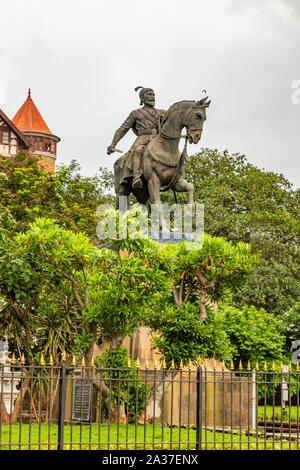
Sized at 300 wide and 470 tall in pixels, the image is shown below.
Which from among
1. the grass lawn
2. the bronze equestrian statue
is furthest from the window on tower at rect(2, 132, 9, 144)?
the grass lawn

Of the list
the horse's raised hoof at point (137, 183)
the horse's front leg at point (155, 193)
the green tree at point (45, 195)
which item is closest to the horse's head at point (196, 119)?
the horse's front leg at point (155, 193)

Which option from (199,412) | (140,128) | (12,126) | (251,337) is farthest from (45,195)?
(12,126)

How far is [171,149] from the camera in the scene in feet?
47.1

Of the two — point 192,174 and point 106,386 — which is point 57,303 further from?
point 192,174

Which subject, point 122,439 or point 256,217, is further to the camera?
point 256,217

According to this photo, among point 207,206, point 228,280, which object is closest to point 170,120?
point 228,280

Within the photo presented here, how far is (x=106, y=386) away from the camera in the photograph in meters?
12.4

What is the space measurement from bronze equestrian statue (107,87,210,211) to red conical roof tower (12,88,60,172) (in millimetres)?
38080

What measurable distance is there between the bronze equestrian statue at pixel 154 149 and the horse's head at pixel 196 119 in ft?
0.06

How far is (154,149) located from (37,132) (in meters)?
39.8

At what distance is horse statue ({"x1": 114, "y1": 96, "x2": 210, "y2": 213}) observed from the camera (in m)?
13.6

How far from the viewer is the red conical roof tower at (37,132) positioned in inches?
2092

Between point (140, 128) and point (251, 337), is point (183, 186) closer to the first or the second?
point (140, 128)

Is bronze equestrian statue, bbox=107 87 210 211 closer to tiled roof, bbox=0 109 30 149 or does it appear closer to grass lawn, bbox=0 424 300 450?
grass lawn, bbox=0 424 300 450
